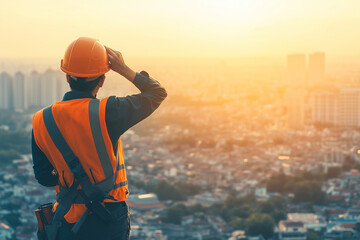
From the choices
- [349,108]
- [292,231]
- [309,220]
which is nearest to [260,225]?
[292,231]

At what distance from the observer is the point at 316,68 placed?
33750 millimetres

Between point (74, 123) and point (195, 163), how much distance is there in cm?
1653

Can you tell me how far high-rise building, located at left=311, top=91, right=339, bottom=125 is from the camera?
83.7 feet

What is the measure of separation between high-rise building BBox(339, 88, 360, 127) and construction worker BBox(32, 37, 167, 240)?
25.2 m

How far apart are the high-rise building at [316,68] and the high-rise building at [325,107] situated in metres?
7.41

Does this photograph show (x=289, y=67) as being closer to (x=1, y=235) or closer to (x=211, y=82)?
(x=211, y=82)

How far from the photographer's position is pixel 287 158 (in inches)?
688

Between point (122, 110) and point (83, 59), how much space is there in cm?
9

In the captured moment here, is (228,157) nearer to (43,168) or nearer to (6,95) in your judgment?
(6,95)

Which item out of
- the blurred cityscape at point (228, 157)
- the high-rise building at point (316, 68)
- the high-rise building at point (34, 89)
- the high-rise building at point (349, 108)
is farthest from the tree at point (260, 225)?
the high-rise building at point (316, 68)

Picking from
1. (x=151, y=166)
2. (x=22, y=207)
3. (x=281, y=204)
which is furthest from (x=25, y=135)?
(x=281, y=204)

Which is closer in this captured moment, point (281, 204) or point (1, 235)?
point (1, 235)

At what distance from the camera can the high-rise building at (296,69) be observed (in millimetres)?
33875

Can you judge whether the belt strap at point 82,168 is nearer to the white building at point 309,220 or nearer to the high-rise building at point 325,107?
the white building at point 309,220
